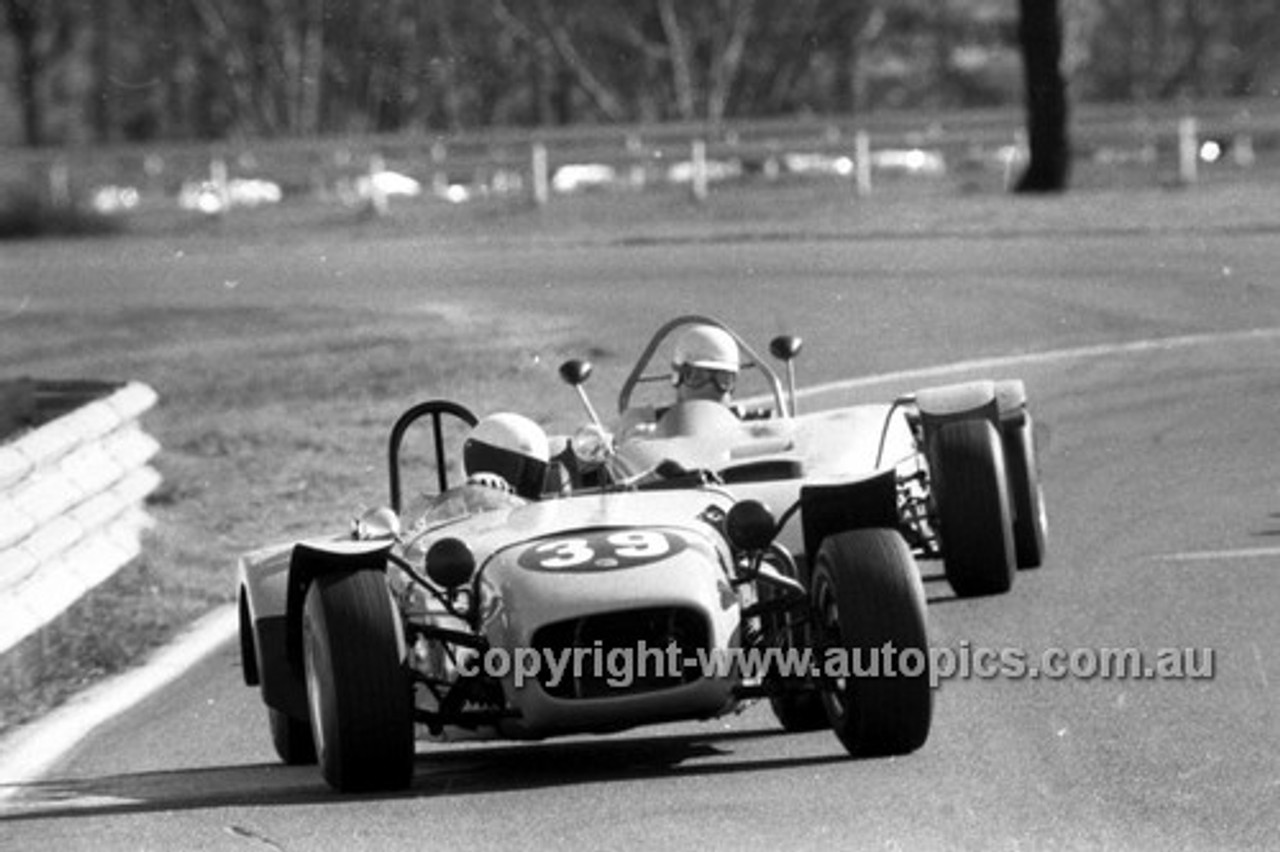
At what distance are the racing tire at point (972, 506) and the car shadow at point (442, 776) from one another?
231cm

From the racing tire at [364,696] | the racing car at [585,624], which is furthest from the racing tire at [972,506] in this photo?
the racing tire at [364,696]

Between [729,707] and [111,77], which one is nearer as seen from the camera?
[729,707]

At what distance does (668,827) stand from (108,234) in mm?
38057

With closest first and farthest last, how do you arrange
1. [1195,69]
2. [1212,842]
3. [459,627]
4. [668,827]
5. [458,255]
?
[1212,842]
[668,827]
[459,627]
[458,255]
[1195,69]

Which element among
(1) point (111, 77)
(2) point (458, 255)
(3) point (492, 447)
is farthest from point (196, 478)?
(1) point (111, 77)

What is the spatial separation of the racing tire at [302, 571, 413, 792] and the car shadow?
8cm

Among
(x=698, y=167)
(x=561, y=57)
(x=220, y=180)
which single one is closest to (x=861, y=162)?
(x=698, y=167)

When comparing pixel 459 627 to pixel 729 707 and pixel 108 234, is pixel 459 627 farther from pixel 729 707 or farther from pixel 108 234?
pixel 108 234

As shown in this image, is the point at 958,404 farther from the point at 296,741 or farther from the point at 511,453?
the point at 296,741

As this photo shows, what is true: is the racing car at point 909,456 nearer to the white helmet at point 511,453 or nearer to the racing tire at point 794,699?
the white helmet at point 511,453

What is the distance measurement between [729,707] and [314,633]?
1106 mm

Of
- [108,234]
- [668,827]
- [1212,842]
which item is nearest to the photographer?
[1212,842]

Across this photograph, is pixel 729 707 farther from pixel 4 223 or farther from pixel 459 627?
pixel 4 223

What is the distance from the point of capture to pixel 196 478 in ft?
61.2
